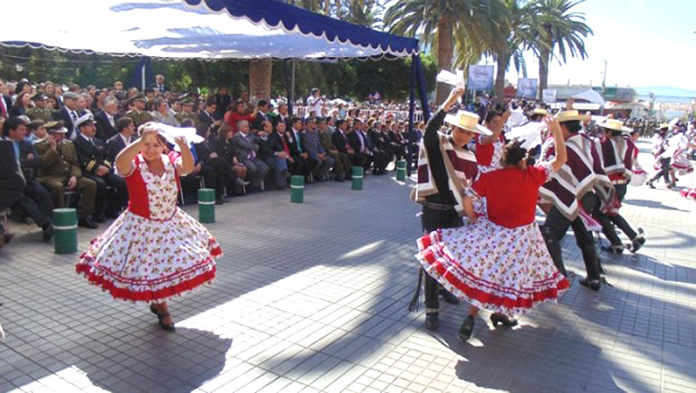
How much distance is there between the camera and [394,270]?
646cm

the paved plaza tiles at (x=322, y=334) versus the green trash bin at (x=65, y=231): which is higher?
the green trash bin at (x=65, y=231)

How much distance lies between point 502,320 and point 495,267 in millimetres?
1009

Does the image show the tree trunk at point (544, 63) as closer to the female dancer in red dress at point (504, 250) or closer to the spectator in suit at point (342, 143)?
the spectator in suit at point (342, 143)

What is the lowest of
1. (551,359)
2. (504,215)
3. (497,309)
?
(551,359)

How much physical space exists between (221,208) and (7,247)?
3.55m

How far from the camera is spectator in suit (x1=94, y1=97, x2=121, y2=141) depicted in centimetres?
911

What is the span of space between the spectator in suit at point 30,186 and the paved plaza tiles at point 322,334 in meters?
0.30

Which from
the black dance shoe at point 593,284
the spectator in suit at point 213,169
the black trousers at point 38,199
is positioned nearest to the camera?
the black dance shoe at point 593,284

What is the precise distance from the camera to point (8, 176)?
5535 mm

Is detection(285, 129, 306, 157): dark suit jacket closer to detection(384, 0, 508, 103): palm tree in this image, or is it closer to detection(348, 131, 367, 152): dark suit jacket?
detection(348, 131, 367, 152): dark suit jacket

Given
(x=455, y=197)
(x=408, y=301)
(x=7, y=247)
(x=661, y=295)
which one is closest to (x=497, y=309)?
(x=455, y=197)

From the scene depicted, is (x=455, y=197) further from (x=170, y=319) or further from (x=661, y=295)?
(x=661, y=295)

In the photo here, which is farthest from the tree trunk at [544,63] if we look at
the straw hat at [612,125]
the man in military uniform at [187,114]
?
the man in military uniform at [187,114]

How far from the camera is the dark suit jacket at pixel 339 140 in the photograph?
13.7 metres
